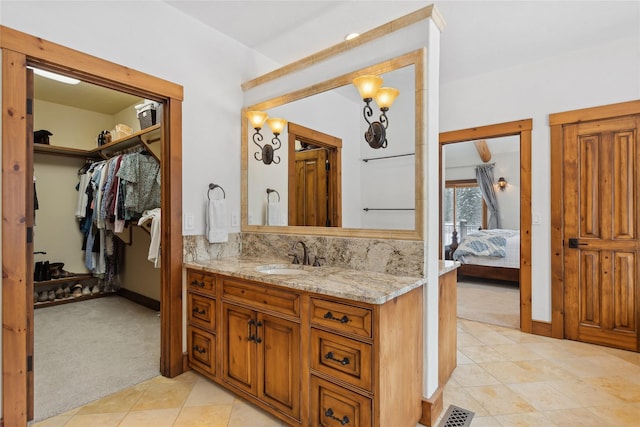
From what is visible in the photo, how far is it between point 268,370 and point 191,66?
2.30 metres

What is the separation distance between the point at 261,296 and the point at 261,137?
1.49 metres

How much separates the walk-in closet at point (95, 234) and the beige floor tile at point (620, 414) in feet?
9.96

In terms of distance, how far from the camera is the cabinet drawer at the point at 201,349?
7.50 ft

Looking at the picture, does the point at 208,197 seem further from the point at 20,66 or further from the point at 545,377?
the point at 545,377

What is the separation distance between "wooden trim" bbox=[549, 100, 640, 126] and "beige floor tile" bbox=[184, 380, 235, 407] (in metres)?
3.71

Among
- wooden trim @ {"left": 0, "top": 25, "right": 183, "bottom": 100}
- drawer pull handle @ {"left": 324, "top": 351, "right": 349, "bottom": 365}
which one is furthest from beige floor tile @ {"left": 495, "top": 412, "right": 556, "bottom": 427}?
wooden trim @ {"left": 0, "top": 25, "right": 183, "bottom": 100}

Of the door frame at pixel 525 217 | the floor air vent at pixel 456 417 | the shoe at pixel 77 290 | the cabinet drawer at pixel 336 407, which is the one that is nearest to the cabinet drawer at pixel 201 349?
the cabinet drawer at pixel 336 407

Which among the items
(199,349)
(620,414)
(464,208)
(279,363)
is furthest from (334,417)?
(464,208)

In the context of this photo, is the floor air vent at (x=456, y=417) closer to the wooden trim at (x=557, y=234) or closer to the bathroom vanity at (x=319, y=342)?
the bathroom vanity at (x=319, y=342)

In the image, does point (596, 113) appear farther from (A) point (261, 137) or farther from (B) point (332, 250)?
(A) point (261, 137)

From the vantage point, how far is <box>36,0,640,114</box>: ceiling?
7.85 feet

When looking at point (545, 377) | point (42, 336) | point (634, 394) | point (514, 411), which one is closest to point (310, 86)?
point (514, 411)

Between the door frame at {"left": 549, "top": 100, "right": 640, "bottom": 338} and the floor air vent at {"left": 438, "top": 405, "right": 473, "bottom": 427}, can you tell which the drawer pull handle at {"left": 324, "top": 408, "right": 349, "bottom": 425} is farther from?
the door frame at {"left": 549, "top": 100, "right": 640, "bottom": 338}

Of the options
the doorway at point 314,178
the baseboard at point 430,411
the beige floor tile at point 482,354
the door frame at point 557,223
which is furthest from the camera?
the door frame at point 557,223
